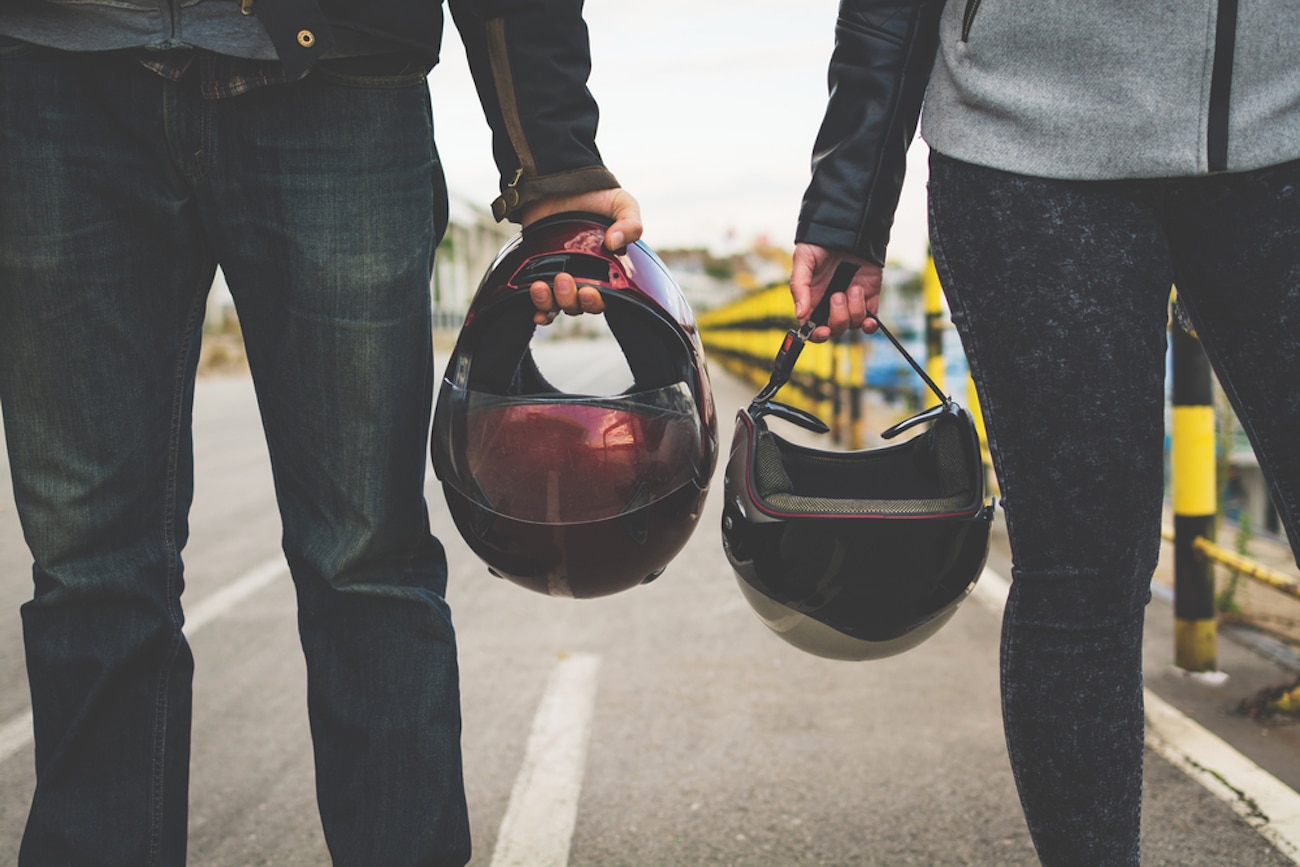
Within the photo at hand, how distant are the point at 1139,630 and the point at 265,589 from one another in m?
3.38

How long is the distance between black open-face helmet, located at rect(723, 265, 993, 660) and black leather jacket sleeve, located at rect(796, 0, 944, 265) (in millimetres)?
99

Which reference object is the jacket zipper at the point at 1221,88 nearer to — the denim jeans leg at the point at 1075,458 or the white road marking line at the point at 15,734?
the denim jeans leg at the point at 1075,458

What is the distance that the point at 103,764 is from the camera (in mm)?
1461

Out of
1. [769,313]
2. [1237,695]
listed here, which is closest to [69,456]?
[1237,695]

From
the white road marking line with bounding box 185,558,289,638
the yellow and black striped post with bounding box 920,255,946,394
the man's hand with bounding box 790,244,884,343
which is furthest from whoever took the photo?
the yellow and black striped post with bounding box 920,255,946,394

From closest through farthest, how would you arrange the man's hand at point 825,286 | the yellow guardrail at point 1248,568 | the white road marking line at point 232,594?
the man's hand at point 825,286
the yellow guardrail at point 1248,568
the white road marking line at point 232,594

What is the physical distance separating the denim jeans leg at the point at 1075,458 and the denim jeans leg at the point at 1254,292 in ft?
0.15

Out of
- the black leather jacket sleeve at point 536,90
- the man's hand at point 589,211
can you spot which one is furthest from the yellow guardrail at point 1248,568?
the black leather jacket sleeve at point 536,90

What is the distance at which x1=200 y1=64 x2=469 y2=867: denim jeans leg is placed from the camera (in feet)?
4.68

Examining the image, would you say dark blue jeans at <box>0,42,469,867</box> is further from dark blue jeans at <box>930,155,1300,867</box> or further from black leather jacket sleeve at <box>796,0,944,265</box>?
dark blue jeans at <box>930,155,1300,867</box>

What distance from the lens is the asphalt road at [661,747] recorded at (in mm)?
2109

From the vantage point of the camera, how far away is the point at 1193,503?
122 inches

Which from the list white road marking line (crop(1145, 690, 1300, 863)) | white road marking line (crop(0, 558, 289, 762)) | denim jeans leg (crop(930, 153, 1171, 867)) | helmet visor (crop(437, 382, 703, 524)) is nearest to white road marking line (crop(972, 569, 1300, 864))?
white road marking line (crop(1145, 690, 1300, 863))

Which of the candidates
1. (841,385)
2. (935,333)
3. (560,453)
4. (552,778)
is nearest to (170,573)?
(560,453)
